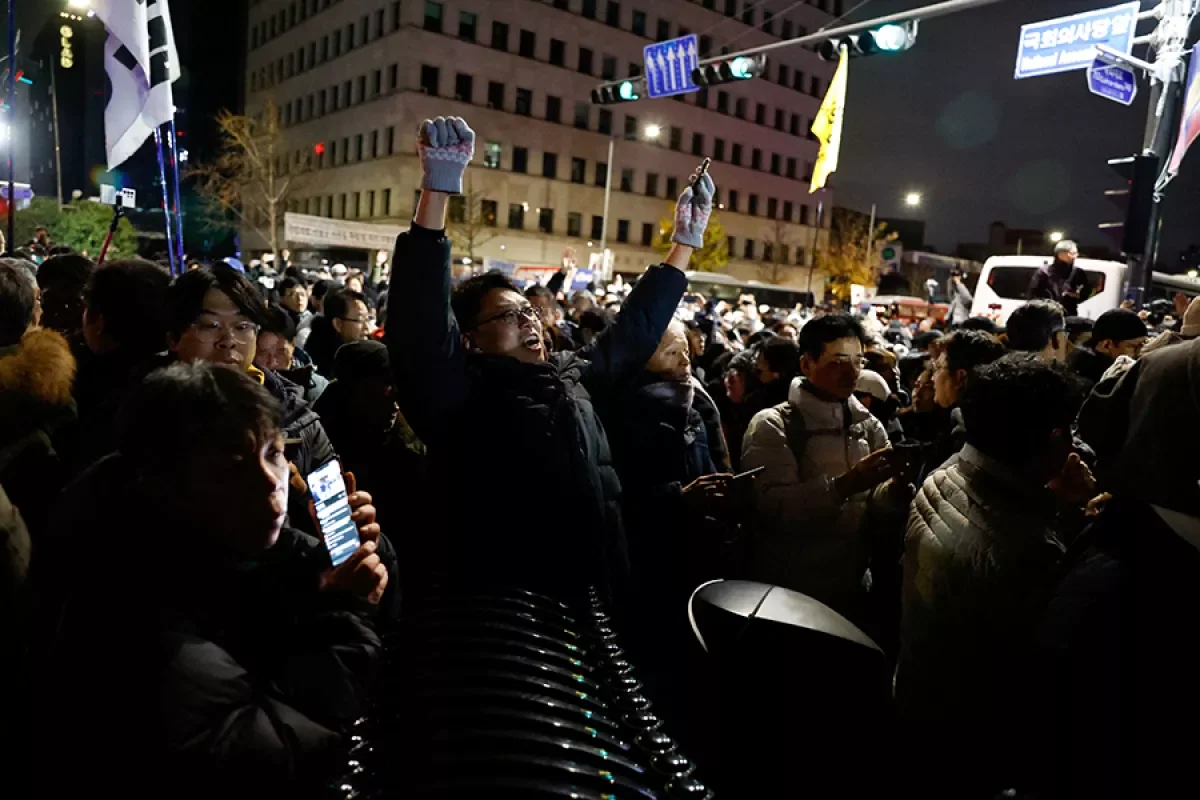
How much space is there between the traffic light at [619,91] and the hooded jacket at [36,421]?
1632cm

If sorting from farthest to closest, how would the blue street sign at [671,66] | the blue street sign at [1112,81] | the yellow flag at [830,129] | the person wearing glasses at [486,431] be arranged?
the blue street sign at [671,66] < the yellow flag at [830,129] < the blue street sign at [1112,81] < the person wearing glasses at [486,431]

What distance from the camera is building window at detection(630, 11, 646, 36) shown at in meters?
62.0

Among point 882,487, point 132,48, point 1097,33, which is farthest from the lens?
point 1097,33

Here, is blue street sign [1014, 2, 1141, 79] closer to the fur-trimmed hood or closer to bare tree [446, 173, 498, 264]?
the fur-trimmed hood

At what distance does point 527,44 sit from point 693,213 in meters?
58.9

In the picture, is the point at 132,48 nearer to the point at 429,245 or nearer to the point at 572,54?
the point at 429,245

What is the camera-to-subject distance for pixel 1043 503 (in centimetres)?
266

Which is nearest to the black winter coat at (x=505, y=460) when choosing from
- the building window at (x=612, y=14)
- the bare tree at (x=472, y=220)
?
the bare tree at (x=472, y=220)

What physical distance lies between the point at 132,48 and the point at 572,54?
56330 millimetres

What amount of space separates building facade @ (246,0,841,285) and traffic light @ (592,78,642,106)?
31437 mm

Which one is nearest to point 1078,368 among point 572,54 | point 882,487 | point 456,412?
point 882,487

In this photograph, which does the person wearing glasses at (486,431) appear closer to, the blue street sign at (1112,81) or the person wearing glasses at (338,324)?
the person wearing glasses at (338,324)

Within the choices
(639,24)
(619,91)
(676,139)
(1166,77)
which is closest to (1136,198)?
(1166,77)

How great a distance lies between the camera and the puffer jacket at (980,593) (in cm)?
254
